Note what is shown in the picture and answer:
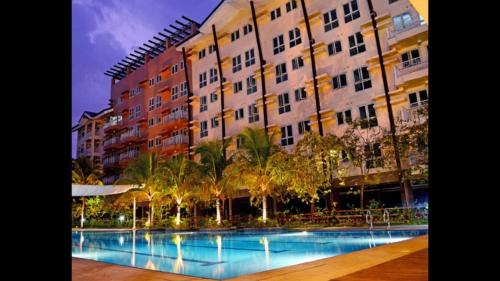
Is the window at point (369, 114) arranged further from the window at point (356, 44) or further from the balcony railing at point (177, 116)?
the balcony railing at point (177, 116)

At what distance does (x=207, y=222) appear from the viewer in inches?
1008

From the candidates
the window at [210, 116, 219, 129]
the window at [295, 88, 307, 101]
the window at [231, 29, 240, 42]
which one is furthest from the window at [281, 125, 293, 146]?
the window at [231, 29, 240, 42]

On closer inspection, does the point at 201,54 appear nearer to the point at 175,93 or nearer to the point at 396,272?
the point at 175,93

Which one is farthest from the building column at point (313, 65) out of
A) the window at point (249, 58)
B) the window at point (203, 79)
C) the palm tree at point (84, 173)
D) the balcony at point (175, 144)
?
the palm tree at point (84, 173)

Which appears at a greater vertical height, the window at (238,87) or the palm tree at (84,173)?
the window at (238,87)

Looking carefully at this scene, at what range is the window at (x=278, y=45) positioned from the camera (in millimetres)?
30844

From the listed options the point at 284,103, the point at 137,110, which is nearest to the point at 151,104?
the point at 137,110

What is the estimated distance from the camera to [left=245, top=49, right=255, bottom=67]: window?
33.0 m

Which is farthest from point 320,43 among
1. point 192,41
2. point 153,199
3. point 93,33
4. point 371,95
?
point 93,33

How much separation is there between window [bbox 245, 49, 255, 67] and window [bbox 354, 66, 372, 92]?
34.3 ft

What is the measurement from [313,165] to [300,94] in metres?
9.69

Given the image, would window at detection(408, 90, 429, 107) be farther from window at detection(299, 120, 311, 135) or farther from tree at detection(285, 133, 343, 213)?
window at detection(299, 120, 311, 135)

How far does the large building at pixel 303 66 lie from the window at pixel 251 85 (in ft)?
0.30
